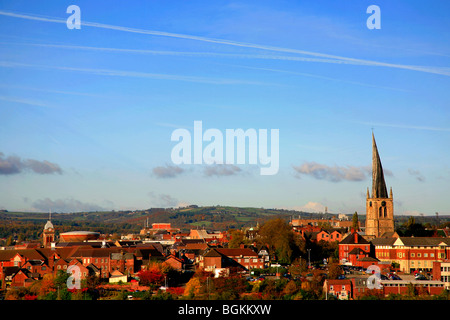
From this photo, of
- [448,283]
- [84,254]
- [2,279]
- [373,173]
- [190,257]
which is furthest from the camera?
[373,173]

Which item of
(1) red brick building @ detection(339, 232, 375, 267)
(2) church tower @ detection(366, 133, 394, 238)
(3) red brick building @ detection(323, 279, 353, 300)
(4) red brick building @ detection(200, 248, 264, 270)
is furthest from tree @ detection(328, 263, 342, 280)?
(2) church tower @ detection(366, 133, 394, 238)

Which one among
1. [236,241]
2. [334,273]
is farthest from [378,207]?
[334,273]

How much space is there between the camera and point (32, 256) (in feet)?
255

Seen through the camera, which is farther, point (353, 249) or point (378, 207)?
point (378, 207)

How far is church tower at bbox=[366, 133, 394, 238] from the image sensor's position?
333 ft

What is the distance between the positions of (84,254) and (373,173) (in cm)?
5148

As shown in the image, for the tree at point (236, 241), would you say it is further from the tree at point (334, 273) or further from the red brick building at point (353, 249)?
the tree at point (334, 273)

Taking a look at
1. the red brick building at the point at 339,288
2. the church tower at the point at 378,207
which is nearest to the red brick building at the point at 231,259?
the red brick building at the point at 339,288

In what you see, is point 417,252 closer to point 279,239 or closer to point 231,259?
point 279,239

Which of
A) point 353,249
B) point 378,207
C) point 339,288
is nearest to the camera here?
point 339,288

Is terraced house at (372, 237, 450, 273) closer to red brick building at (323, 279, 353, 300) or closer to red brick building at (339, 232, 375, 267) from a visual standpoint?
red brick building at (339, 232, 375, 267)

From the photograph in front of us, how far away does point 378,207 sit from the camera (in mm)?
102750
